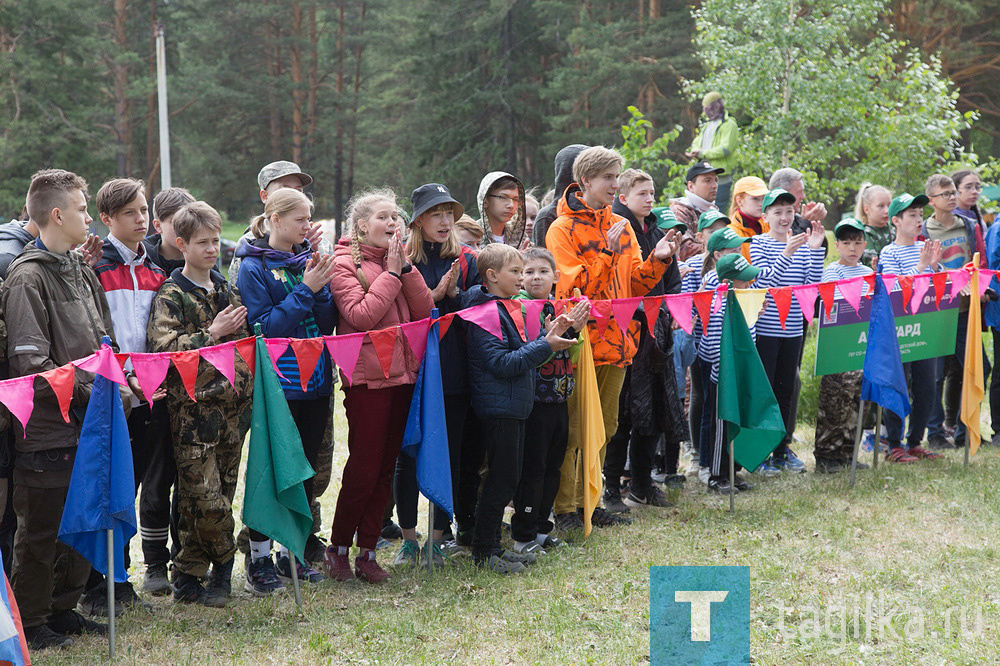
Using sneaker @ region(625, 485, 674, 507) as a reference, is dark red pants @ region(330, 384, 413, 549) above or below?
above

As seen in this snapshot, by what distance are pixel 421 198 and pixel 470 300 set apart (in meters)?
0.64

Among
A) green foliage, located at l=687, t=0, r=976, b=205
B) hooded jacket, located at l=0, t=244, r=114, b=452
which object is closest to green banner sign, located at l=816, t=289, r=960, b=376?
hooded jacket, located at l=0, t=244, r=114, b=452

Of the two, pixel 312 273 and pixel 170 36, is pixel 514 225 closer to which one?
pixel 312 273

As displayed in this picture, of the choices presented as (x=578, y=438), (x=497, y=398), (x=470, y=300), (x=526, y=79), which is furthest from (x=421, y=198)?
(x=526, y=79)

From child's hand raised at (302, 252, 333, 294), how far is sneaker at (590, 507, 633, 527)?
253 cm

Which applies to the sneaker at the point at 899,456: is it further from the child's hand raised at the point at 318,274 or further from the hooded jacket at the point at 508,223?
the child's hand raised at the point at 318,274

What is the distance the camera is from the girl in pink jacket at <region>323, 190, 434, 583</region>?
5.02 metres

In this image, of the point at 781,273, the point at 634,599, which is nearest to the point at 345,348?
the point at 634,599

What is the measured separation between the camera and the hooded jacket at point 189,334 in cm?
460

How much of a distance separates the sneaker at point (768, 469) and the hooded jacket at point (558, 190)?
8.53 ft

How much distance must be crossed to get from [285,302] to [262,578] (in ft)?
5.00

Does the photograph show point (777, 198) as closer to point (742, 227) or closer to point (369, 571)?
point (742, 227)

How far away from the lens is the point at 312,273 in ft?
15.8

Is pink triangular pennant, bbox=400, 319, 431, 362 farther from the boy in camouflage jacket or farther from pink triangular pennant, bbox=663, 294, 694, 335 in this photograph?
pink triangular pennant, bbox=663, 294, 694, 335
